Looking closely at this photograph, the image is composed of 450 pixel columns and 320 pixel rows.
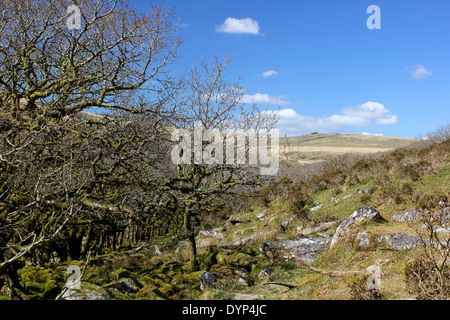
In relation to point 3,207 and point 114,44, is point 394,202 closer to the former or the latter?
point 114,44

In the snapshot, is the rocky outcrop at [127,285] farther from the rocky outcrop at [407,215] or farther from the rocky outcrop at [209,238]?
the rocky outcrop at [407,215]

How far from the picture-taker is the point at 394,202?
10.3m

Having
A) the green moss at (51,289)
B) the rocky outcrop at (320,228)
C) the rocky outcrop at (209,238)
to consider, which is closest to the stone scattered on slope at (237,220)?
the rocky outcrop at (209,238)

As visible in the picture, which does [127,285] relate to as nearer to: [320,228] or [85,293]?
[85,293]

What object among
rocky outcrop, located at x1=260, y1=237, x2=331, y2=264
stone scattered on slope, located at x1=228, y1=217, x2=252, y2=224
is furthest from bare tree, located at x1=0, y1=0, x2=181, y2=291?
stone scattered on slope, located at x1=228, y1=217, x2=252, y2=224

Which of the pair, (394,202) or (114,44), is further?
(394,202)

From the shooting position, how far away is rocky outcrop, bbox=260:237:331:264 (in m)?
7.93

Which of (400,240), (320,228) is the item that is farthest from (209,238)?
(400,240)

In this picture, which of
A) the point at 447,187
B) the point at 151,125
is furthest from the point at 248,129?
the point at 447,187

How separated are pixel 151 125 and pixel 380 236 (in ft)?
22.0

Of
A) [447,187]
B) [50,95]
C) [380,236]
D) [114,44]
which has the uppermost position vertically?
[114,44]

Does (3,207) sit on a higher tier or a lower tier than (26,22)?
lower

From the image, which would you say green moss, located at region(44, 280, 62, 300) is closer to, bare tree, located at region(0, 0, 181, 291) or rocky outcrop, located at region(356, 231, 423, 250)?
bare tree, located at region(0, 0, 181, 291)

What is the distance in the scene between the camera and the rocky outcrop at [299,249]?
793 cm
